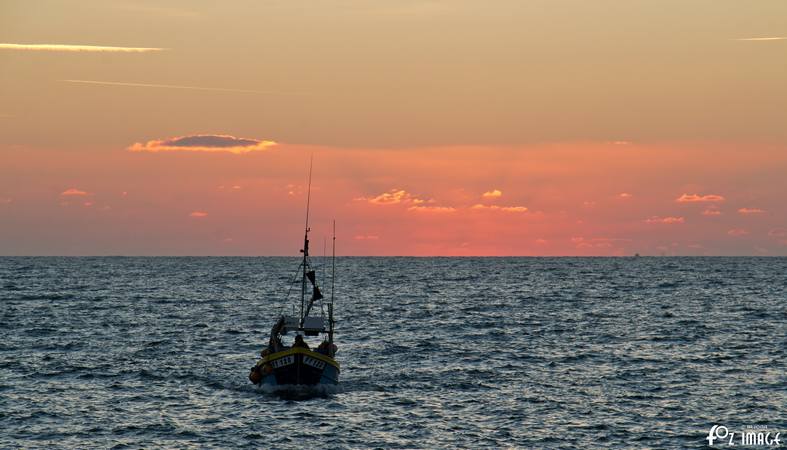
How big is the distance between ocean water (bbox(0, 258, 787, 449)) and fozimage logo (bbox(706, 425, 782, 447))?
606 mm

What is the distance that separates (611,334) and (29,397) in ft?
142

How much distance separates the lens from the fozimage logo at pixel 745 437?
115 feet

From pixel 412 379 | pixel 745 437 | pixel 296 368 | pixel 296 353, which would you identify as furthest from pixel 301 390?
pixel 745 437

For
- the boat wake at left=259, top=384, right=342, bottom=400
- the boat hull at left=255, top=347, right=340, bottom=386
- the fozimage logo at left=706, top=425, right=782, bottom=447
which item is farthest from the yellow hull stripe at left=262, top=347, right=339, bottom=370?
the fozimage logo at left=706, top=425, right=782, bottom=447

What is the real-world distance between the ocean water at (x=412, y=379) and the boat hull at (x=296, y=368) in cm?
111

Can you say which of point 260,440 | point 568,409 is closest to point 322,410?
point 260,440

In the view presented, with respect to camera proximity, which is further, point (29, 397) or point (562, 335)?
point (562, 335)

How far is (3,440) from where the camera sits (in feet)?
114

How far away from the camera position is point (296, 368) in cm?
4412

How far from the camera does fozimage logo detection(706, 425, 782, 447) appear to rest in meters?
35.2

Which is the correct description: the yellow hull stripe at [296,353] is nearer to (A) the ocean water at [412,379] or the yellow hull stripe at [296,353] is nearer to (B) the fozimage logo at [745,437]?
(A) the ocean water at [412,379]

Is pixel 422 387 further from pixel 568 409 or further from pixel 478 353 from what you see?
pixel 478 353

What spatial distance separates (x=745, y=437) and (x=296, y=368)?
20.0 metres

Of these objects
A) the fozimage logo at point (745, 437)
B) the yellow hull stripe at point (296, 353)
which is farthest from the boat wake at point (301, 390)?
the fozimage logo at point (745, 437)
